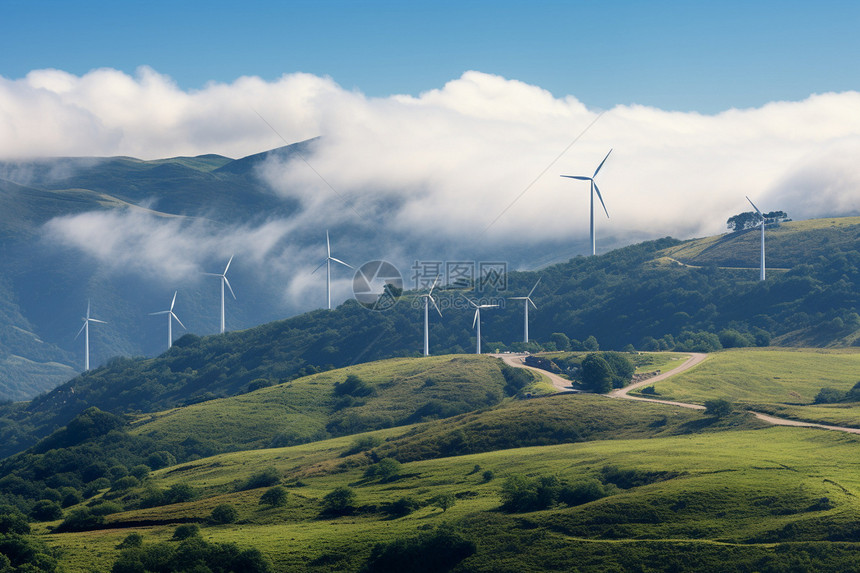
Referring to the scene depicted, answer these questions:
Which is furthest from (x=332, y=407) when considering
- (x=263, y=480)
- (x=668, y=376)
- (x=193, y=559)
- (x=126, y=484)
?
(x=193, y=559)

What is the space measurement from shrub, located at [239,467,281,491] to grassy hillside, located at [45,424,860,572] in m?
5.07

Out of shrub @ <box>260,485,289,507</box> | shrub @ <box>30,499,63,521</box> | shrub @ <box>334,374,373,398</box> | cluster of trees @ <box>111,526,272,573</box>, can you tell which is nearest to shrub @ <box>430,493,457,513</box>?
shrub @ <box>260,485,289,507</box>

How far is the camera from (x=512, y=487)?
8975 centimetres

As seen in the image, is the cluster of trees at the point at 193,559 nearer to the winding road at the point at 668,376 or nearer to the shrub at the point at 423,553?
the shrub at the point at 423,553

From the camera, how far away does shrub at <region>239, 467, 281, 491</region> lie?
117 m

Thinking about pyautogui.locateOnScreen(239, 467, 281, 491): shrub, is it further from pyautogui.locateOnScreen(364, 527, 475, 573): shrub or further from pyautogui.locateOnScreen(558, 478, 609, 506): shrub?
pyautogui.locateOnScreen(558, 478, 609, 506): shrub

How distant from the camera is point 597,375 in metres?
148

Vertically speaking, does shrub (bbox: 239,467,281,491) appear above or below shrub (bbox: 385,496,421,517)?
below

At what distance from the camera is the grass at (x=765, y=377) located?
477ft

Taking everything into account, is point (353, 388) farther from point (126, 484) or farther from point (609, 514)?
point (609, 514)

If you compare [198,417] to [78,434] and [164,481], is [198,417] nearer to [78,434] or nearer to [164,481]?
[78,434]

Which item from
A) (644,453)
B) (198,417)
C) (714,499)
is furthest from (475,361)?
(714,499)

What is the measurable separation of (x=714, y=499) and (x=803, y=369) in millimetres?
97903

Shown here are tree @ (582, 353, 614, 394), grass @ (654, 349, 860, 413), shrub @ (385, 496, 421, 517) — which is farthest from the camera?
tree @ (582, 353, 614, 394)
